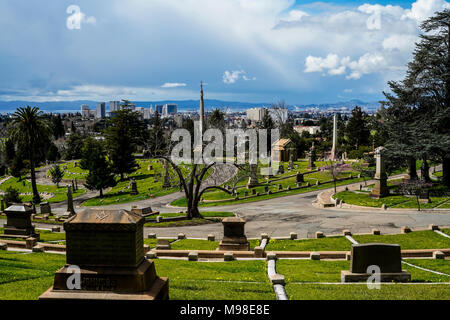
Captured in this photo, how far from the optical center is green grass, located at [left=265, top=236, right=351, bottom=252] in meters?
17.8

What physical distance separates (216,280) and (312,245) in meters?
8.30

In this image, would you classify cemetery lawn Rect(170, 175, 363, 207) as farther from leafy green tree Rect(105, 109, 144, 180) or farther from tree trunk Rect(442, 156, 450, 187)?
leafy green tree Rect(105, 109, 144, 180)

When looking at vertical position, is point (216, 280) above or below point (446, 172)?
below

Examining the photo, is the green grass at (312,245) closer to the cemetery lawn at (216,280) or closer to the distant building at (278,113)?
the cemetery lawn at (216,280)

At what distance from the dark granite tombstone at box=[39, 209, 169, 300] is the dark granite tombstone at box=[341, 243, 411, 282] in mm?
5916

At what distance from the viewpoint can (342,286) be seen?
1069cm

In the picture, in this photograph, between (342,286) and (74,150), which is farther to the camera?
(74,150)

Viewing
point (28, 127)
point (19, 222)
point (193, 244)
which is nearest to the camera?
point (193, 244)

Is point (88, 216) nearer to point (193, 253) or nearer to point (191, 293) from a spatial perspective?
point (191, 293)

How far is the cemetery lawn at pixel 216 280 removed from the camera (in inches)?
360

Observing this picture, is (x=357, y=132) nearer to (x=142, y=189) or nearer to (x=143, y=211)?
(x=142, y=189)

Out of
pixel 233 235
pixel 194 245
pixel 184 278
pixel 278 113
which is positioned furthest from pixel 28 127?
pixel 278 113

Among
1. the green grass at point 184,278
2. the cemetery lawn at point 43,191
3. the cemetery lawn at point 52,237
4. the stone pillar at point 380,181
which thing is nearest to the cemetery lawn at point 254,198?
the stone pillar at point 380,181
